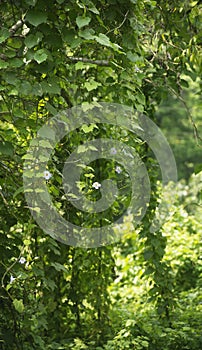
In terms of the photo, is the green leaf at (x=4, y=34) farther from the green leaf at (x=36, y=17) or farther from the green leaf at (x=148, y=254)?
the green leaf at (x=148, y=254)

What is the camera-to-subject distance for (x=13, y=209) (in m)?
2.47

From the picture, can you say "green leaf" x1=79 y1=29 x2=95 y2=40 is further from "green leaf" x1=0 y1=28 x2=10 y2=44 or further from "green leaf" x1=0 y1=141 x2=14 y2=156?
"green leaf" x1=0 y1=141 x2=14 y2=156

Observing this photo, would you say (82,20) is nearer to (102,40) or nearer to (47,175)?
(102,40)

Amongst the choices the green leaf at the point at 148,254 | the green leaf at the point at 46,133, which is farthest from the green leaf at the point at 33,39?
the green leaf at the point at 148,254

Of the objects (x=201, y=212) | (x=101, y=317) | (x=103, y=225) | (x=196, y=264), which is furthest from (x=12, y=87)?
(x=201, y=212)

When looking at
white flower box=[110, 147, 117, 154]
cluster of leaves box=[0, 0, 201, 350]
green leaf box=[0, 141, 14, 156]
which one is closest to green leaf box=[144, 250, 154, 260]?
cluster of leaves box=[0, 0, 201, 350]

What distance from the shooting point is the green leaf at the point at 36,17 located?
2.00 m

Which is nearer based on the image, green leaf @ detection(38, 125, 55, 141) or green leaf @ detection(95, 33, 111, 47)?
green leaf @ detection(95, 33, 111, 47)

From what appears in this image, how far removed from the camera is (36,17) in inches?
79.5

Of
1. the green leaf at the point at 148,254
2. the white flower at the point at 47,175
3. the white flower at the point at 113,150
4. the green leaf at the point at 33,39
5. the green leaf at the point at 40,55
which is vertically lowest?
the white flower at the point at 47,175

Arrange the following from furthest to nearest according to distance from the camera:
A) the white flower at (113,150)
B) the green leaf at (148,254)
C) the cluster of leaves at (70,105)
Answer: the green leaf at (148,254), the white flower at (113,150), the cluster of leaves at (70,105)

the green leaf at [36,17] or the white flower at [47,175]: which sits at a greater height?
the green leaf at [36,17]

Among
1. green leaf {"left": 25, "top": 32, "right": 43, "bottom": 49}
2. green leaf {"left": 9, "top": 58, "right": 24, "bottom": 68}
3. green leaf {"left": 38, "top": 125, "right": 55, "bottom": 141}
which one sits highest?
green leaf {"left": 25, "top": 32, "right": 43, "bottom": 49}

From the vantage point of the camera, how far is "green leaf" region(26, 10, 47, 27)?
2.00 metres
